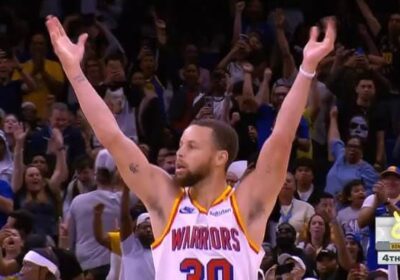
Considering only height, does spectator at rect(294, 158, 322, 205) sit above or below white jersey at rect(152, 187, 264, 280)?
above

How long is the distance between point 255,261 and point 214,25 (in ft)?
36.9

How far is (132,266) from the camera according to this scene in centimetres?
1114

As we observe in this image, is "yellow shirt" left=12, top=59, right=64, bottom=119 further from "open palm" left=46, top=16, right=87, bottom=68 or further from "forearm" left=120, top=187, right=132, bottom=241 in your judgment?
"open palm" left=46, top=16, right=87, bottom=68

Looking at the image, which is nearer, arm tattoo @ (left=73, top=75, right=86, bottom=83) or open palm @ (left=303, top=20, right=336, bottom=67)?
open palm @ (left=303, top=20, right=336, bottom=67)

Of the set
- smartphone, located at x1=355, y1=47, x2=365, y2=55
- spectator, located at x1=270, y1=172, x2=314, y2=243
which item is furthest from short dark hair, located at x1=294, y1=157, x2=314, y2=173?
smartphone, located at x1=355, y1=47, x2=365, y2=55

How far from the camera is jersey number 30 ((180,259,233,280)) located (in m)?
6.55

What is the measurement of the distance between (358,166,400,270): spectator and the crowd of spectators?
2 centimetres

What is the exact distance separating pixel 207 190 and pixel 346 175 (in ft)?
23.5

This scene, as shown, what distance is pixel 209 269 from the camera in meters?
6.55

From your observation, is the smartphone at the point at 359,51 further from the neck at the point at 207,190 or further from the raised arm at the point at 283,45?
the neck at the point at 207,190

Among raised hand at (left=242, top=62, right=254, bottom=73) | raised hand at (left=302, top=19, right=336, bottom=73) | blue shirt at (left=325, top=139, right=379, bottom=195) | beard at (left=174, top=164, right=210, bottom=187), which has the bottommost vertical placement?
beard at (left=174, top=164, right=210, bottom=187)

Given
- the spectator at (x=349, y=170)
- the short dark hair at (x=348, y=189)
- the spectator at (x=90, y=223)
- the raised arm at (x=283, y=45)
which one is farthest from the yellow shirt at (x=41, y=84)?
the short dark hair at (x=348, y=189)
